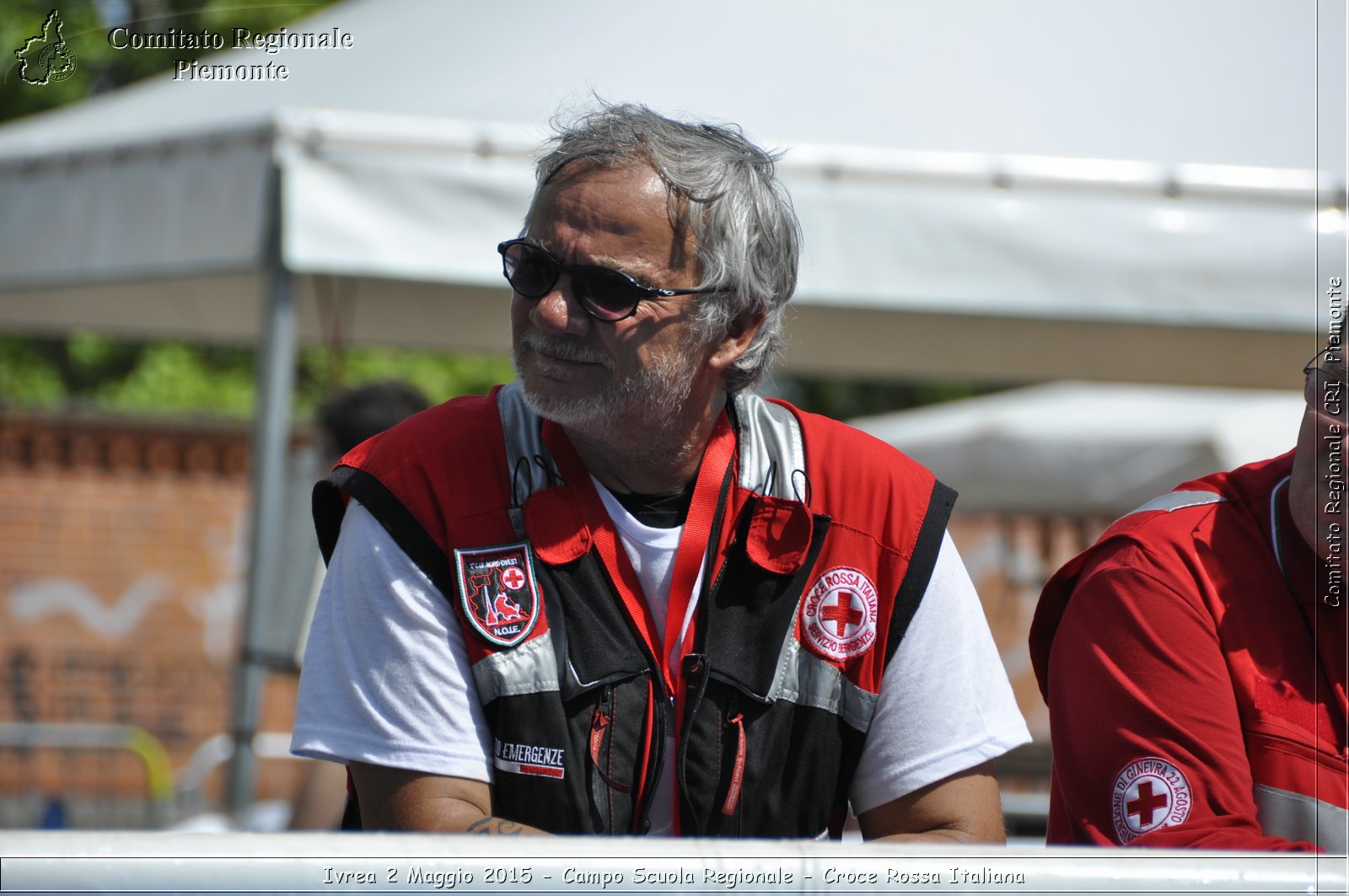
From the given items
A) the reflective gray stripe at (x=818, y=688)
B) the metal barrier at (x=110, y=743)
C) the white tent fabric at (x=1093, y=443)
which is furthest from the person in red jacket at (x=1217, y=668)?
the metal barrier at (x=110, y=743)

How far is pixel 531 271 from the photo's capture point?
6.27 ft

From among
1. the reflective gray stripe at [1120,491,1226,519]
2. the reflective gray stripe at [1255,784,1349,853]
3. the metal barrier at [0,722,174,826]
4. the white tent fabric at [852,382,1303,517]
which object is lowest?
the metal barrier at [0,722,174,826]

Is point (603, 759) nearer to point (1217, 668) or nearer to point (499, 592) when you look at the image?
point (499, 592)

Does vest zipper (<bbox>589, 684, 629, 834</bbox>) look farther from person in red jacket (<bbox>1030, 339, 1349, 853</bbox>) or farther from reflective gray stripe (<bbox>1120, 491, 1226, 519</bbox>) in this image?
reflective gray stripe (<bbox>1120, 491, 1226, 519</bbox>)

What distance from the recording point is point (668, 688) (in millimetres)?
1817

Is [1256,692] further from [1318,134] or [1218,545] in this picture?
[1318,134]

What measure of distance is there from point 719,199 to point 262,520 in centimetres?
181

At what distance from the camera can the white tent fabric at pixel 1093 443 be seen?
5.96m

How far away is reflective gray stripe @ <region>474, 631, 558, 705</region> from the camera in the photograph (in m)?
1.76

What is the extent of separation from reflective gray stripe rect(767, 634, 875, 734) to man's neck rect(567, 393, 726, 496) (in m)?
0.30

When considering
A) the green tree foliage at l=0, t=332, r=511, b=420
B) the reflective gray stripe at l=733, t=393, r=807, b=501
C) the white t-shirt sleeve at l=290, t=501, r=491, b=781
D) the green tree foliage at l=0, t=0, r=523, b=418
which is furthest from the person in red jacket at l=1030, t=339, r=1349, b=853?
the green tree foliage at l=0, t=332, r=511, b=420

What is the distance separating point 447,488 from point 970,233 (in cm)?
184

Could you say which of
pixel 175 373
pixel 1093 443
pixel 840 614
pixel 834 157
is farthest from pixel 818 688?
pixel 175 373

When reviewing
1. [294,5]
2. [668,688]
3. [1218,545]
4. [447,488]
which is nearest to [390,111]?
[447,488]
